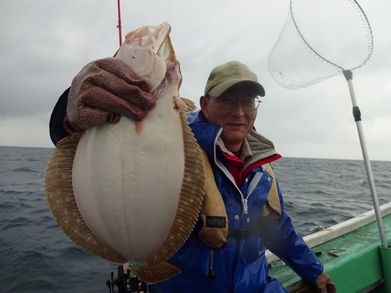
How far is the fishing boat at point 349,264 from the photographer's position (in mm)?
3131

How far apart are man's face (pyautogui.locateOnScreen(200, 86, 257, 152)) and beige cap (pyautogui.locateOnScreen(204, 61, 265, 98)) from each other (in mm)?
58

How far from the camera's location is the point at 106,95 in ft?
4.31

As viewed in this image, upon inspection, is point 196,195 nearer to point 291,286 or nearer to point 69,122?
point 69,122

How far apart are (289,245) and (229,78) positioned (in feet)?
4.46

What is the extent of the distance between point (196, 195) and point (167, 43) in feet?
2.44

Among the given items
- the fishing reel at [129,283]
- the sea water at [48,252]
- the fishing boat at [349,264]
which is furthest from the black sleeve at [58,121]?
the sea water at [48,252]

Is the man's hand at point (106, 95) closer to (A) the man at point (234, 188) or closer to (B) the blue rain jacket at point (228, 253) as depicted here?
(A) the man at point (234, 188)

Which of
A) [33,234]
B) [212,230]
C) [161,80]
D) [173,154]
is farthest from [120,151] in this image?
[33,234]

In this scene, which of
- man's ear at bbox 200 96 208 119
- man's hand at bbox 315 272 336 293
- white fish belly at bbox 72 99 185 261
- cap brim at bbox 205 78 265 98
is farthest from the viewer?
man's hand at bbox 315 272 336 293

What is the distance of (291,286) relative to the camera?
2801 millimetres

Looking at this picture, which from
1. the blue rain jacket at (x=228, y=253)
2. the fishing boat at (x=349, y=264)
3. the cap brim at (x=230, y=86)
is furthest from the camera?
the fishing boat at (x=349, y=264)

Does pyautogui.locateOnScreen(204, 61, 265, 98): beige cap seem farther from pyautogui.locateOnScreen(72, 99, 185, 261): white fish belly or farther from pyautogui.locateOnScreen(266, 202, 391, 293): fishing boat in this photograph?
pyautogui.locateOnScreen(266, 202, 391, 293): fishing boat

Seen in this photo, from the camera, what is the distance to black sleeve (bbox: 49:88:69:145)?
5.35 ft

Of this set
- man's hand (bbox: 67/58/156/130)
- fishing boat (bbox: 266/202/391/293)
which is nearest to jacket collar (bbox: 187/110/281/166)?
man's hand (bbox: 67/58/156/130)
